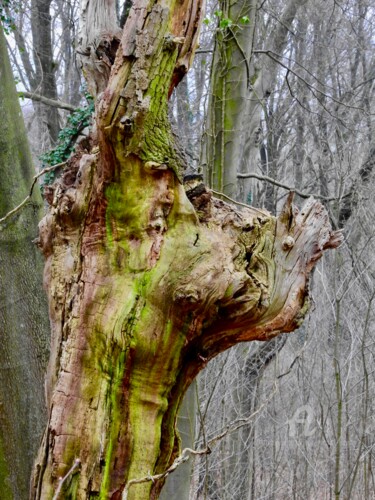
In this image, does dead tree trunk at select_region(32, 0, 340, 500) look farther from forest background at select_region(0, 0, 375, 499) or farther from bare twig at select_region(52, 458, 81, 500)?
forest background at select_region(0, 0, 375, 499)

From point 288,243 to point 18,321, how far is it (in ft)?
4.46

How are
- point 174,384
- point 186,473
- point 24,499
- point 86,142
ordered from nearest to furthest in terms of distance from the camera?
point 174,384
point 86,142
point 24,499
point 186,473

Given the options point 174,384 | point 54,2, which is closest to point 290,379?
point 174,384

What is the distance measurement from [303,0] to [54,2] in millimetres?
4127

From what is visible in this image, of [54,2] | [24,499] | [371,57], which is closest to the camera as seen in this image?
[24,499]

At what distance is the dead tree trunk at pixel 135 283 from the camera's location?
1.50 metres

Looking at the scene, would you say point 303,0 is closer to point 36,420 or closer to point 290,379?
point 290,379

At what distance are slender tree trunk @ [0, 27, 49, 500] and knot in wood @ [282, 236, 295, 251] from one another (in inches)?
50.2

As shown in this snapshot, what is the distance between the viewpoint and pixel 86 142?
72.4 inches

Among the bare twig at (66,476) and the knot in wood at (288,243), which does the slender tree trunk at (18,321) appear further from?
the knot in wood at (288,243)

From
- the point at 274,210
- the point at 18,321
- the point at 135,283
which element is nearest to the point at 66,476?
Answer: the point at 135,283

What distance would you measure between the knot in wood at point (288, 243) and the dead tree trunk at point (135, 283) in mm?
104

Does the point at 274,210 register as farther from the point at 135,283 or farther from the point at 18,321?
the point at 135,283

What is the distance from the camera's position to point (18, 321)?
2545mm
